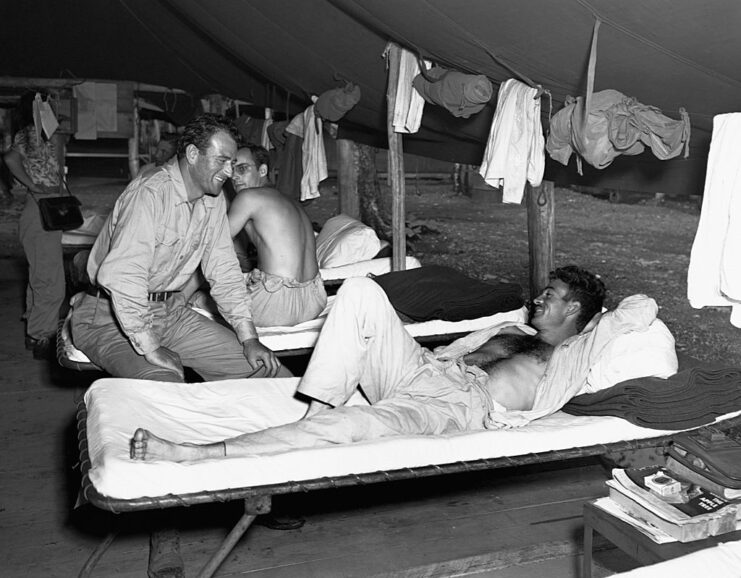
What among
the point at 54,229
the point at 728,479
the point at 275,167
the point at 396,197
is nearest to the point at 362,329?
the point at 728,479

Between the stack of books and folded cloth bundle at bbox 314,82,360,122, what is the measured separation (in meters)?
3.83

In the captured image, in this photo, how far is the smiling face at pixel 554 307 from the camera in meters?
3.42

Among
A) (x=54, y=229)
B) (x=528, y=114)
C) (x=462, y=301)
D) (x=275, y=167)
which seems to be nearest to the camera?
(x=528, y=114)

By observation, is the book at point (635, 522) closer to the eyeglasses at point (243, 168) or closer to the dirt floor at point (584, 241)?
the eyeglasses at point (243, 168)

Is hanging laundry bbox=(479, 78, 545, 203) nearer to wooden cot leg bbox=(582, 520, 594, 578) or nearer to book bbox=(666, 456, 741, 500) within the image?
Result: book bbox=(666, 456, 741, 500)

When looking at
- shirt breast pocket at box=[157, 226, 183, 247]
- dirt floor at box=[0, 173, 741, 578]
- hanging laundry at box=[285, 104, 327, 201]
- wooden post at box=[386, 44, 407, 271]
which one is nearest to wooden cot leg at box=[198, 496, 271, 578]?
dirt floor at box=[0, 173, 741, 578]

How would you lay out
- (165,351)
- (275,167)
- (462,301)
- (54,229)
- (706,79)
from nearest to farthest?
(706,79), (165,351), (462,301), (54,229), (275,167)

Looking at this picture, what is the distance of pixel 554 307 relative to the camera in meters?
3.43

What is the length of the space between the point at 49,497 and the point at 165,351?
2.48ft

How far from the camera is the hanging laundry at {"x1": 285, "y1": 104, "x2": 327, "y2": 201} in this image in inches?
256

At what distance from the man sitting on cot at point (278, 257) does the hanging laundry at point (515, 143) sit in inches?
42.4

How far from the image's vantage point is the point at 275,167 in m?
7.86

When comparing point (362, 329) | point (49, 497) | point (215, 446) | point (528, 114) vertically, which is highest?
point (528, 114)

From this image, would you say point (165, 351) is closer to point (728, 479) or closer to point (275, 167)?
point (728, 479)
